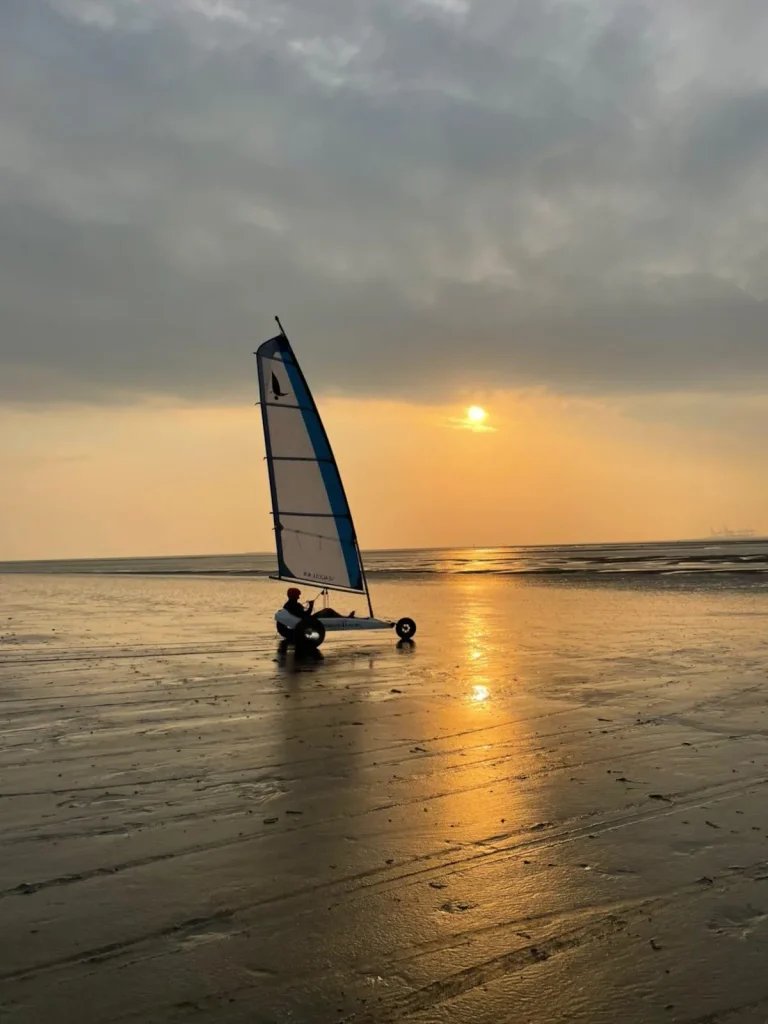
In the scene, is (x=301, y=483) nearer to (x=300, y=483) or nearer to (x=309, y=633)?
(x=300, y=483)

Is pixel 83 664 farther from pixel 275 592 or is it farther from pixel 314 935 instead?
pixel 275 592

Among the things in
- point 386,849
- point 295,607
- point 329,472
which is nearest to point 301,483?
point 329,472

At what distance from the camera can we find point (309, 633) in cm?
2067

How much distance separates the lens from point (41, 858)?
6.51 meters

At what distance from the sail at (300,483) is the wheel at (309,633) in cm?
289

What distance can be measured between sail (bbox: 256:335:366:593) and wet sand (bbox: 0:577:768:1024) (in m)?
8.34

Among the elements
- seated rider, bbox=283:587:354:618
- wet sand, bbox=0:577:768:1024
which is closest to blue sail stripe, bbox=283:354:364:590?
seated rider, bbox=283:587:354:618

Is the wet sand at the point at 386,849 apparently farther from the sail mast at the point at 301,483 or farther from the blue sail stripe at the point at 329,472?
the blue sail stripe at the point at 329,472

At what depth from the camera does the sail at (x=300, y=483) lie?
23109mm

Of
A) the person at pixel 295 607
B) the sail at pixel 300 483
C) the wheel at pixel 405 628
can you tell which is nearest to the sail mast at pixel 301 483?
the sail at pixel 300 483

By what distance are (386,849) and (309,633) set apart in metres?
14.2

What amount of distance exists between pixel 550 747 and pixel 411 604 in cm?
2767

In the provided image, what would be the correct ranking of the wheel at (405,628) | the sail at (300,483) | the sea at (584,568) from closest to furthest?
1. the wheel at (405,628)
2. the sail at (300,483)
3. the sea at (584,568)

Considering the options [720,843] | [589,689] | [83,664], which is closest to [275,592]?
[83,664]
